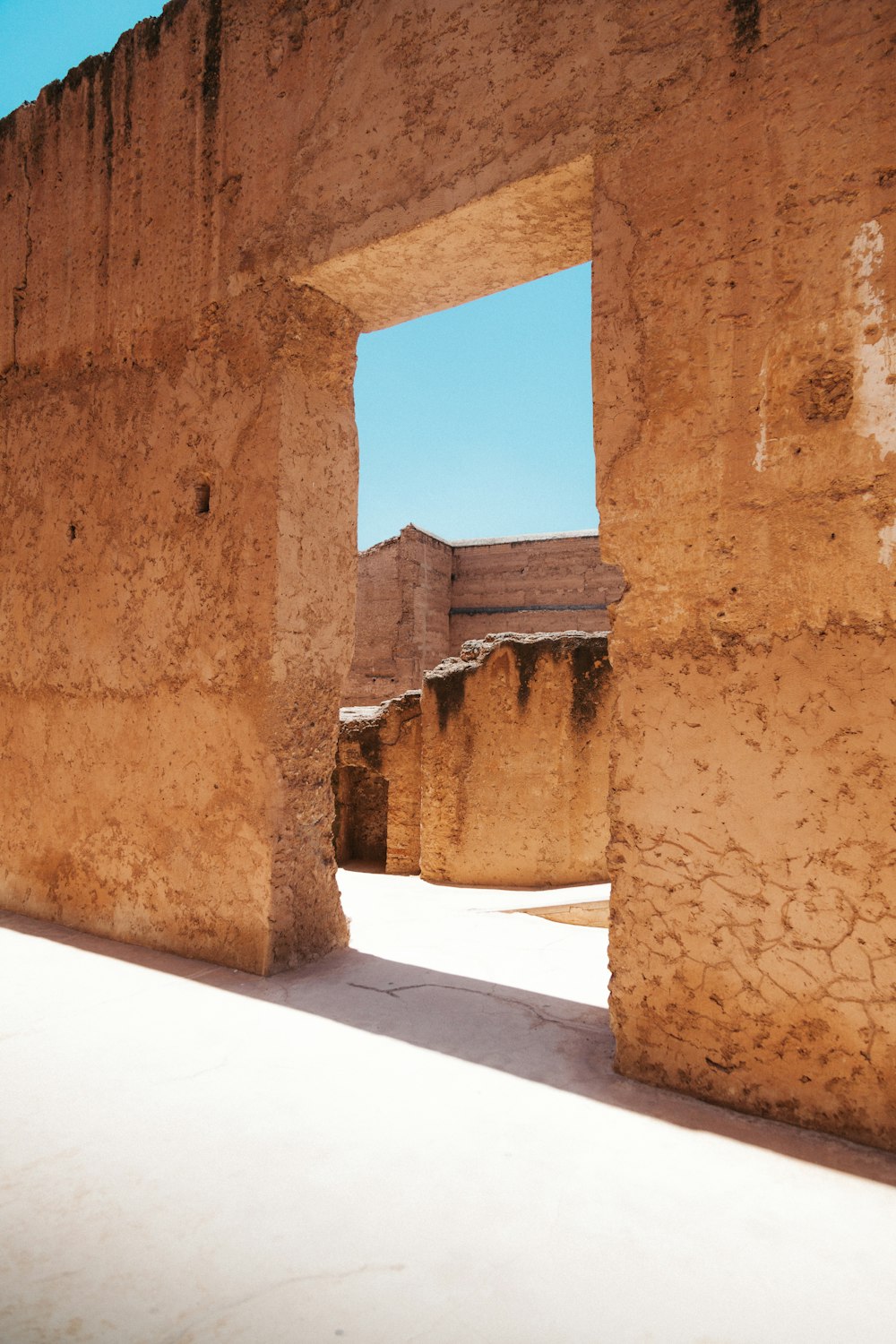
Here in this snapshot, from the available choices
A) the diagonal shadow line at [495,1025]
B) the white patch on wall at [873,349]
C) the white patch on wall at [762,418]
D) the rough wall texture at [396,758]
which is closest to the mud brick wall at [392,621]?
the rough wall texture at [396,758]

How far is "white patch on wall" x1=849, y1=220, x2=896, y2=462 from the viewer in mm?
1724

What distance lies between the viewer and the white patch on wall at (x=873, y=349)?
5.65 feet

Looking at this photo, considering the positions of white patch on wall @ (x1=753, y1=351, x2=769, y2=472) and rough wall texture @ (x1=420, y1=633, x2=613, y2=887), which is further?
rough wall texture @ (x1=420, y1=633, x2=613, y2=887)

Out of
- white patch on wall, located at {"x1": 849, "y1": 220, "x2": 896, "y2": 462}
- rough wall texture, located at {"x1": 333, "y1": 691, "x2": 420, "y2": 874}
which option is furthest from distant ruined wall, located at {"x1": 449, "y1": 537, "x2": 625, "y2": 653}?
white patch on wall, located at {"x1": 849, "y1": 220, "x2": 896, "y2": 462}

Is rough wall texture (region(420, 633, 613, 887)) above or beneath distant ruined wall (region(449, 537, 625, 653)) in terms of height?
beneath

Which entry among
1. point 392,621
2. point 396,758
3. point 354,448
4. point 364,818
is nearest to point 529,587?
point 392,621

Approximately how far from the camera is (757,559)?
188 centimetres

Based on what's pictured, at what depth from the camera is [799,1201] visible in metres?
1.46

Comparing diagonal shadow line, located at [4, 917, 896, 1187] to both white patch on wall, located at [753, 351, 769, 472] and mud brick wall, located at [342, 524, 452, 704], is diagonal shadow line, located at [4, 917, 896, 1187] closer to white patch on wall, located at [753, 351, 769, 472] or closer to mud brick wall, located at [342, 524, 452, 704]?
white patch on wall, located at [753, 351, 769, 472]

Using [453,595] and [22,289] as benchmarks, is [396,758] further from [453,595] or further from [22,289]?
[453,595]

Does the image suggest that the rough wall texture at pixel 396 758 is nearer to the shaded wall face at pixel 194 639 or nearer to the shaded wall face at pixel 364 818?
the shaded wall face at pixel 364 818

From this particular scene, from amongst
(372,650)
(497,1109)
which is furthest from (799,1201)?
(372,650)

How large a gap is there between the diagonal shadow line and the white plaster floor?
1 cm

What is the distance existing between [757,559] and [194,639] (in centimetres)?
201
